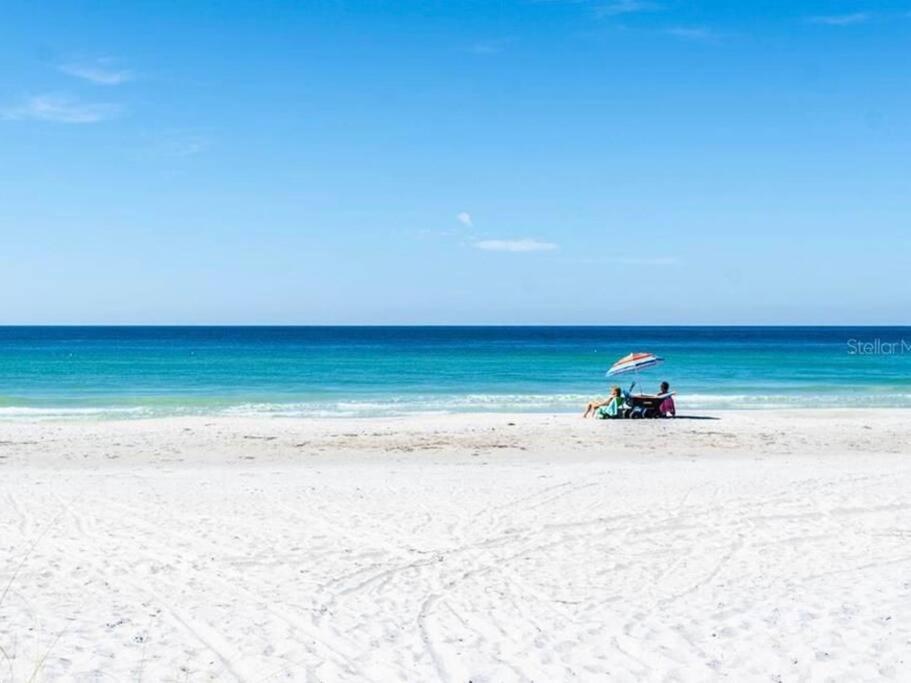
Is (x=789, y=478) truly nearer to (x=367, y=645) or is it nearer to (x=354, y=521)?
(x=354, y=521)

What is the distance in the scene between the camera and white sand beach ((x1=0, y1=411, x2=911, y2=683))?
20.6 feet

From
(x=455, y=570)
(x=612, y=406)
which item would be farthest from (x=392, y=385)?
(x=455, y=570)

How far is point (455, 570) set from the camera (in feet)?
28.4

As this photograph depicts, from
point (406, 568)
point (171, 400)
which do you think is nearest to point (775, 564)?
point (406, 568)

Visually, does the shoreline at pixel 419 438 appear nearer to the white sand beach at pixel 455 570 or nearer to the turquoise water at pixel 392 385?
the white sand beach at pixel 455 570

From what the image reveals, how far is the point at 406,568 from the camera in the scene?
8.72 meters

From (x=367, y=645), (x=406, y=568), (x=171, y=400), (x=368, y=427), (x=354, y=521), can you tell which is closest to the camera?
(x=367, y=645)

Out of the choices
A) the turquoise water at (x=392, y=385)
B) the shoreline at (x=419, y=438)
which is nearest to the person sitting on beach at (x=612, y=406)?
the shoreline at (x=419, y=438)

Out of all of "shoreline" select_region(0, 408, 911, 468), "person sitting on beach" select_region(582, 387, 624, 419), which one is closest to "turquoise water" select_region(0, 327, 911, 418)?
"shoreline" select_region(0, 408, 911, 468)

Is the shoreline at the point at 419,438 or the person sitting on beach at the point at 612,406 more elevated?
the person sitting on beach at the point at 612,406

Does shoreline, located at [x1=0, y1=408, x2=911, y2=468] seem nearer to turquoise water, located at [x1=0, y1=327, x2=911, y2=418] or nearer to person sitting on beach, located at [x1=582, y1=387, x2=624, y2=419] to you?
person sitting on beach, located at [x1=582, y1=387, x2=624, y2=419]

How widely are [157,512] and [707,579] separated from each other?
22.2 feet

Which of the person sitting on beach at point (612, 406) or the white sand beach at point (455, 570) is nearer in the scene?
the white sand beach at point (455, 570)

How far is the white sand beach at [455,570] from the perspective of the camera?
6.29m
